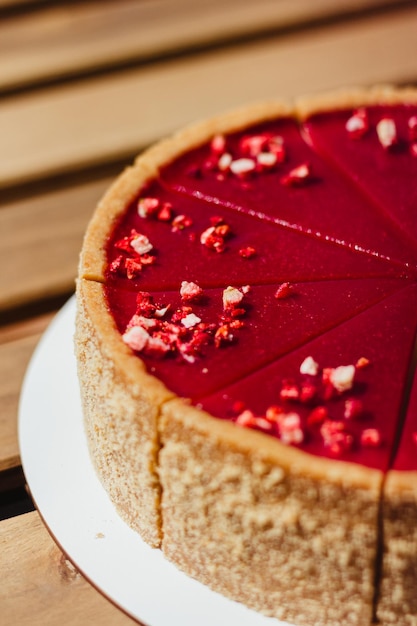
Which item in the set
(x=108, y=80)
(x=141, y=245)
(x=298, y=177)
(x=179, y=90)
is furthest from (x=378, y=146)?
(x=108, y=80)

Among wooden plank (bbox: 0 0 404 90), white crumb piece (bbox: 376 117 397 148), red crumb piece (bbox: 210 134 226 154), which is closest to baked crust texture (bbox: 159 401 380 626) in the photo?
red crumb piece (bbox: 210 134 226 154)

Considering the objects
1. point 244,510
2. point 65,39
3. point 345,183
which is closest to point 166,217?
point 345,183

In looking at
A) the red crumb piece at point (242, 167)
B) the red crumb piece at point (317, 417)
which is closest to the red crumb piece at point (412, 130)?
the red crumb piece at point (242, 167)

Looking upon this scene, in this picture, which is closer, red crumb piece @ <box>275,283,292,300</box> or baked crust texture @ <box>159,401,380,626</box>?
baked crust texture @ <box>159,401,380,626</box>

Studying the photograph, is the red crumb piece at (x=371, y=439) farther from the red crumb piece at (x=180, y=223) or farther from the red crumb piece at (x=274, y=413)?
the red crumb piece at (x=180, y=223)

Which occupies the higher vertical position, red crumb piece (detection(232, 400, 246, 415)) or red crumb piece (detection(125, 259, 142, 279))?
red crumb piece (detection(125, 259, 142, 279))

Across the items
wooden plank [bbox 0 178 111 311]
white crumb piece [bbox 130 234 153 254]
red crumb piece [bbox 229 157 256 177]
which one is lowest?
wooden plank [bbox 0 178 111 311]

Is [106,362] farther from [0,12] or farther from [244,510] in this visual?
[0,12]

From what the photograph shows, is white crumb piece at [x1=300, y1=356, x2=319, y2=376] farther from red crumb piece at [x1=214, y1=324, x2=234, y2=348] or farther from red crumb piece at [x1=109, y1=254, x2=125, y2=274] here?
red crumb piece at [x1=109, y1=254, x2=125, y2=274]
